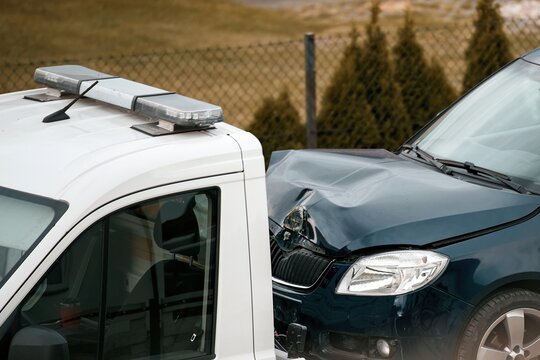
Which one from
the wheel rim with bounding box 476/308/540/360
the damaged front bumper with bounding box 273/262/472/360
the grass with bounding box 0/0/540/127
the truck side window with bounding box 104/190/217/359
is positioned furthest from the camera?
the grass with bounding box 0/0/540/127

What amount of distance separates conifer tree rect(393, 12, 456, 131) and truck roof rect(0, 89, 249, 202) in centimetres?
642

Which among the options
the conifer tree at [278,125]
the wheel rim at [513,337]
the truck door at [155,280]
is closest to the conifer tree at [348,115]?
the conifer tree at [278,125]

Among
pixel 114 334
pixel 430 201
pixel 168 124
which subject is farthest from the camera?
pixel 430 201

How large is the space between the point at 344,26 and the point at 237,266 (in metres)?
16.5

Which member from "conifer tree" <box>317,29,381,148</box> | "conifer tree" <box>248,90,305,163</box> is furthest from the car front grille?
"conifer tree" <box>317,29,381,148</box>

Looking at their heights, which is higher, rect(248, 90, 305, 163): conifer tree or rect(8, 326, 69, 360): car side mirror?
rect(8, 326, 69, 360): car side mirror

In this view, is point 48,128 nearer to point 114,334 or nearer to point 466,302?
point 114,334

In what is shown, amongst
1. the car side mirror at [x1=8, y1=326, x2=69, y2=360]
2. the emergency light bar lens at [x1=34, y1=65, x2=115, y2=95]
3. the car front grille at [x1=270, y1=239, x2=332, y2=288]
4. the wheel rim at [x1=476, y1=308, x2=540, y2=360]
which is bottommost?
the wheel rim at [x1=476, y1=308, x2=540, y2=360]

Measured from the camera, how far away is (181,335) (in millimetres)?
3221

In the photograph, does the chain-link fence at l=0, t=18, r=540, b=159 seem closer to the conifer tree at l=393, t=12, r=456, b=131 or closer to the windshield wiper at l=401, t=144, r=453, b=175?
the conifer tree at l=393, t=12, r=456, b=131

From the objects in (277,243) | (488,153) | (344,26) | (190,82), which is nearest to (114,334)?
(277,243)

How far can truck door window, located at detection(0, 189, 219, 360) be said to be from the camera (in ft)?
9.86

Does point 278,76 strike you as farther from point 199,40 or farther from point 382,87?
point 382,87

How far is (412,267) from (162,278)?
4.24 feet
